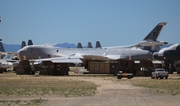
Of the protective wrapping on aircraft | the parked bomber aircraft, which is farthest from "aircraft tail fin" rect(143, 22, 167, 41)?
the protective wrapping on aircraft

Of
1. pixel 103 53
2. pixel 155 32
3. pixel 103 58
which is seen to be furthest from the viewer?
pixel 155 32

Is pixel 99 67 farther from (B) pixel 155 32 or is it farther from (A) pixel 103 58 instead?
(B) pixel 155 32

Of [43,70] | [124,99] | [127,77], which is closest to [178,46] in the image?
[127,77]

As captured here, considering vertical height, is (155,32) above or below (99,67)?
above

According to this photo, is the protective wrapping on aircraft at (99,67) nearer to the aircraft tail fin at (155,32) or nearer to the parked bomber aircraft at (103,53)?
the parked bomber aircraft at (103,53)

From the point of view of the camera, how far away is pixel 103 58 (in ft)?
211

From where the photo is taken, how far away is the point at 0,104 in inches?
709

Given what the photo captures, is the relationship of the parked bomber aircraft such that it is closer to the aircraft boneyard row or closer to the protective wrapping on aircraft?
the aircraft boneyard row

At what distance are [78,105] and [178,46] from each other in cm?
3412

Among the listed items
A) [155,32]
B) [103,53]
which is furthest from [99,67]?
[155,32]

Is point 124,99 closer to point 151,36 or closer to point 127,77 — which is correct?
point 127,77

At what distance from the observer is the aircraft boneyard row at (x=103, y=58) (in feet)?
168

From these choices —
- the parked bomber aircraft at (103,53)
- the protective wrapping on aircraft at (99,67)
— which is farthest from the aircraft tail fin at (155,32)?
the protective wrapping on aircraft at (99,67)

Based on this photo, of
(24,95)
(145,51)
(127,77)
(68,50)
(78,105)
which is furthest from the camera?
(68,50)
